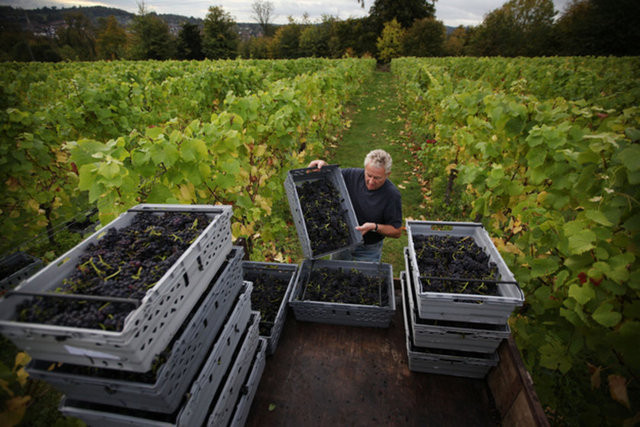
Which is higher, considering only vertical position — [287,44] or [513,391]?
[287,44]

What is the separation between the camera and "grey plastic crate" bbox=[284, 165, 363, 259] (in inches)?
109

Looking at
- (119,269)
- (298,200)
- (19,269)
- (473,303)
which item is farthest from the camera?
(19,269)

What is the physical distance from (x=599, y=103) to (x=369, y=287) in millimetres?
5392

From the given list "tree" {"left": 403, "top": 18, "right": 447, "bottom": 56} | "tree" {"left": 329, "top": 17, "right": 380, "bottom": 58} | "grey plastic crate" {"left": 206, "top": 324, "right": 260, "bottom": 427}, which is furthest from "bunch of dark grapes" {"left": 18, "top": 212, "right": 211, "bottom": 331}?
"tree" {"left": 329, "top": 17, "right": 380, "bottom": 58}

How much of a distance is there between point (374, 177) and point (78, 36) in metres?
72.4

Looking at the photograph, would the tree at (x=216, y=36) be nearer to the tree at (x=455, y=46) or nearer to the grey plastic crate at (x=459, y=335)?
the tree at (x=455, y=46)

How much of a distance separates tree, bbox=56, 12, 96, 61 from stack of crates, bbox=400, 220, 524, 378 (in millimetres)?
66300

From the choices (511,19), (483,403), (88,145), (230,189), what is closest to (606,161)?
(483,403)

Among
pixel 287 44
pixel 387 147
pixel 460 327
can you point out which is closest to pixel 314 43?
pixel 287 44

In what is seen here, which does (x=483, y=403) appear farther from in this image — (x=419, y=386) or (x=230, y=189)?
(x=230, y=189)

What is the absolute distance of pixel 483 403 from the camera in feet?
6.19

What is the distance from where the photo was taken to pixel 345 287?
2.81 metres

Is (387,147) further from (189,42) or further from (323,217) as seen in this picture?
(189,42)

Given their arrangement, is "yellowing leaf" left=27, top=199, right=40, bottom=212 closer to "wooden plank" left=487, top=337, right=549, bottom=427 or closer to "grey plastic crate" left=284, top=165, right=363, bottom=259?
"grey plastic crate" left=284, top=165, right=363, bottom=259
